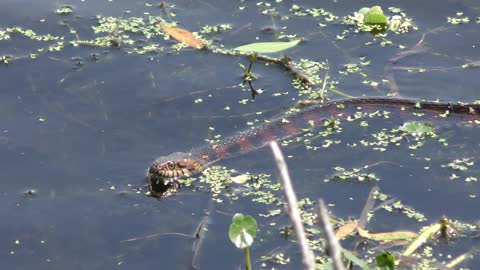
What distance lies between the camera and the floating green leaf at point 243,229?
384 centimetres

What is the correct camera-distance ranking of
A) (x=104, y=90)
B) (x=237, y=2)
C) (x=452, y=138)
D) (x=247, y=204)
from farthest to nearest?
(x=237, y=2) < (x=104, y=90) < (x=452, y=138) < (x=247, y=204)

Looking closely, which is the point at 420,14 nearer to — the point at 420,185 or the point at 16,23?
the point at 420,185

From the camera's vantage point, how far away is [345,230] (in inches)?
189

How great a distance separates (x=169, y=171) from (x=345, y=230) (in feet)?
3.71

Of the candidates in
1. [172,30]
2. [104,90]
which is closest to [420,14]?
[172,30]

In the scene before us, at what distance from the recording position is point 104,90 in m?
6.14

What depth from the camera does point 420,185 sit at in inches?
204

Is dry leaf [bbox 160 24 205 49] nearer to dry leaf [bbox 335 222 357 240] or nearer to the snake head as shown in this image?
the snake head

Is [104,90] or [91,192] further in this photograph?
[104,90]

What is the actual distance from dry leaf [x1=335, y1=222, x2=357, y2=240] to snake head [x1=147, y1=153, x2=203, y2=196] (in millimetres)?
1016

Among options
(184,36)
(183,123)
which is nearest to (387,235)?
(183,123)

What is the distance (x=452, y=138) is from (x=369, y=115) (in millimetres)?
545

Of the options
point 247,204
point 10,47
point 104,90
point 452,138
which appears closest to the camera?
point 247,204

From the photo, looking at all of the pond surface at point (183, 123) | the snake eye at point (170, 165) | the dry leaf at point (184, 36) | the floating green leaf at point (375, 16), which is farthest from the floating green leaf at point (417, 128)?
the dry leaf at point (184, 36)
